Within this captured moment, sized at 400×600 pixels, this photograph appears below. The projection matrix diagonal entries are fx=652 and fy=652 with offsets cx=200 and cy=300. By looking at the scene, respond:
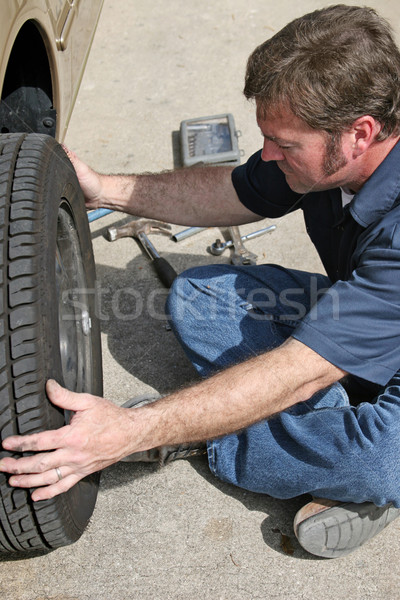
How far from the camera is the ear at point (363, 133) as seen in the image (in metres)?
1.59

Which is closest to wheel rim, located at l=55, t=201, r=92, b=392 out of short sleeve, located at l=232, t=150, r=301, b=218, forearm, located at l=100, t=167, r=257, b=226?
forearm, located at l=100, t=167, r=257, b=226

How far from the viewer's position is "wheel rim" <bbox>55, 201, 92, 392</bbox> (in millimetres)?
1915

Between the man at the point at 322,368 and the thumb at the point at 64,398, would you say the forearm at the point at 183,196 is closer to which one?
the man at the point at 322,368

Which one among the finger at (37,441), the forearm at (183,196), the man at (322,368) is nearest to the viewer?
the finger at (37,441)

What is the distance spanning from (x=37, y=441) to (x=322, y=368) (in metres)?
0.69

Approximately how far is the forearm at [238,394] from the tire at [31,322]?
260 millimetres

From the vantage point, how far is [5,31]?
170 centimetres

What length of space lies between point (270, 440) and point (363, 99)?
0.93m

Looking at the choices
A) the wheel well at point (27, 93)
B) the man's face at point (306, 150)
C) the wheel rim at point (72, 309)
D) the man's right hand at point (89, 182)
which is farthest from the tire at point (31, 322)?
the man's face at point (306, 150)

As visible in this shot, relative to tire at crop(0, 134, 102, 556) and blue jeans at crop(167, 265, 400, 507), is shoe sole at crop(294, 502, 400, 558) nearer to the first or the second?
blue jeans at crop(167, 265, 400, 507)

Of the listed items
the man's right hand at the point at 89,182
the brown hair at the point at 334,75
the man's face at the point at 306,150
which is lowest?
the man's right hand at the point at 89,182

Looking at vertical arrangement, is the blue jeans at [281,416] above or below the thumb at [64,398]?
below

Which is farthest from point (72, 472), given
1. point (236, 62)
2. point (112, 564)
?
point (236, 62)

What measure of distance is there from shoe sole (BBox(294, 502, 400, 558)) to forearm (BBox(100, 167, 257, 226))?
3.42 ft
